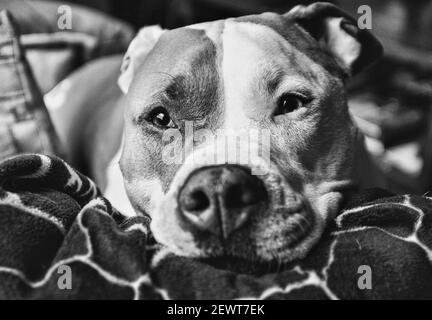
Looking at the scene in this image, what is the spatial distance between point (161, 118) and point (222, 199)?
47 centimetres

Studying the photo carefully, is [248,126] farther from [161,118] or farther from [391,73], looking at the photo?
[391,73]

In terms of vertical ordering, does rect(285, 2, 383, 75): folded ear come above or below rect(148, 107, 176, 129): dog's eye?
above

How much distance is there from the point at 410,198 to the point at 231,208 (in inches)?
15.9

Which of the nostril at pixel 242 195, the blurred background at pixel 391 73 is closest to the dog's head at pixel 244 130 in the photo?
the nostril at pixel 242 195

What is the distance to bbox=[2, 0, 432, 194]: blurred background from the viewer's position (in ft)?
7.45

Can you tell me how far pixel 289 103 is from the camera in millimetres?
1262

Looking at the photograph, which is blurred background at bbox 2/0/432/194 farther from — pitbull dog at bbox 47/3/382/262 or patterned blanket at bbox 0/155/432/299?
patterned blanket at bbox 0/155/432/299

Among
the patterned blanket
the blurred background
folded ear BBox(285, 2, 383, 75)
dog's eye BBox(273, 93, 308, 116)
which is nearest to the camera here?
the patterned blanket

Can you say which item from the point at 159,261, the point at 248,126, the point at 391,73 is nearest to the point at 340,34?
the point at 248,126

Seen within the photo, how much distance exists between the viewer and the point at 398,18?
2.55 metres

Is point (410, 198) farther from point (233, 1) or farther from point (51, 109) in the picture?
point (51, 109)

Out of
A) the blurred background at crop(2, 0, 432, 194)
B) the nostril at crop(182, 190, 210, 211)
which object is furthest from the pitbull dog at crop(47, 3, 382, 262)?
the blurred background at crop(2, 0, 432, 194)
